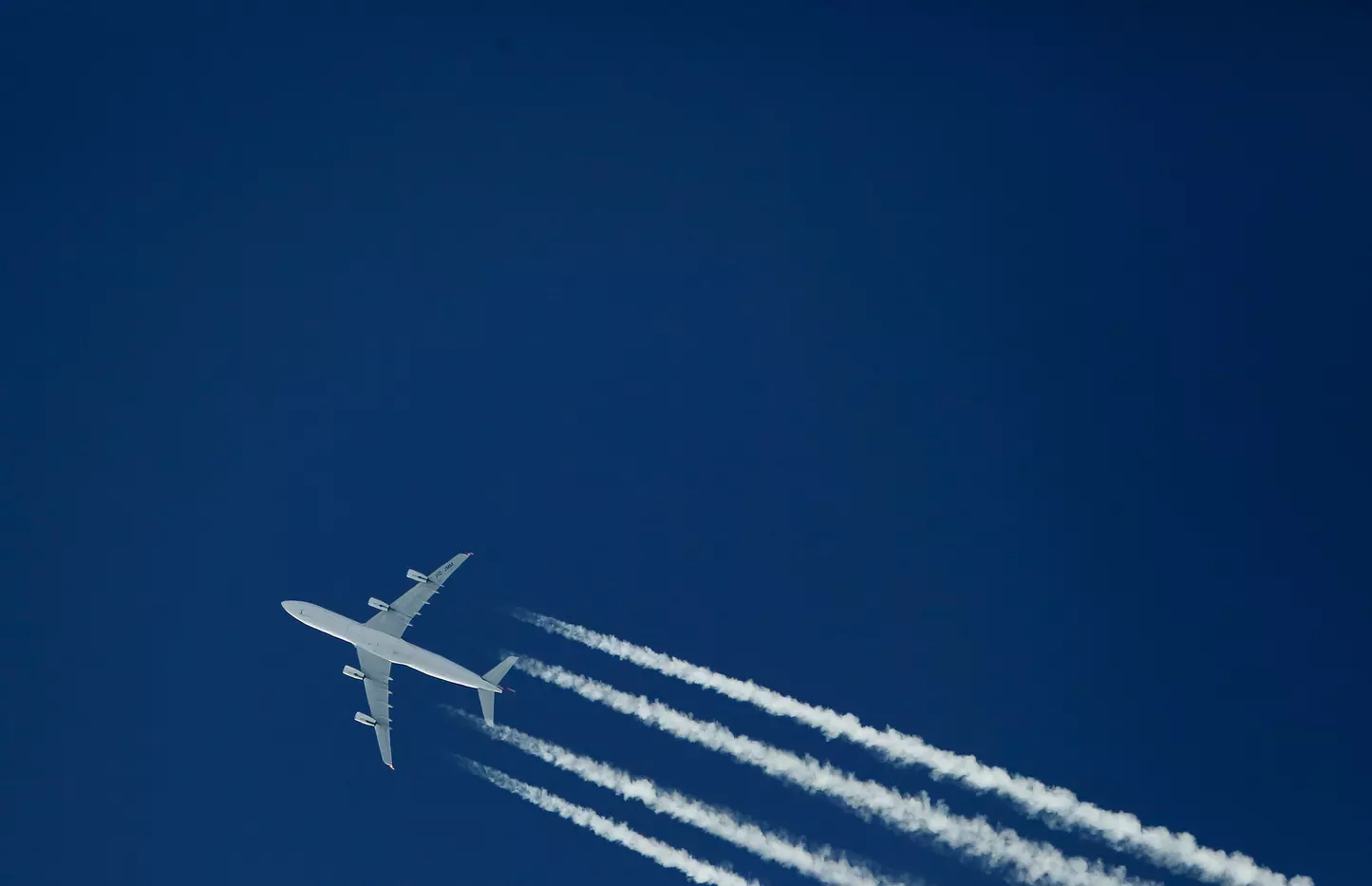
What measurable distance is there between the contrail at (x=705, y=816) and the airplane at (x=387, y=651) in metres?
3.18

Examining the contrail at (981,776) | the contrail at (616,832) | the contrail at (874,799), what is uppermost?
the contrail at (981,776)

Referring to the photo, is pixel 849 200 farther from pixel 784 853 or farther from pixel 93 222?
pixel 93 222

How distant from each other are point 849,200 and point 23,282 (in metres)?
56.1

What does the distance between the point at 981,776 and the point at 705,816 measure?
50.9 feet

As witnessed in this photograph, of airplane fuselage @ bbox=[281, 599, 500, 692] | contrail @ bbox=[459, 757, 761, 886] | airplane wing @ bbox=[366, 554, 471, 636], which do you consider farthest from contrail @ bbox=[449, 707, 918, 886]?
airplane wing @ bbox=[366, 554, 471, 636]

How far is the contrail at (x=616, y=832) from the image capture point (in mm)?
57156

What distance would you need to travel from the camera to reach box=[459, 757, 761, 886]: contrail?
5716cm

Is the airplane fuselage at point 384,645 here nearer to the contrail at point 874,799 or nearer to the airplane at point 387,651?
the airplane at point 387,651

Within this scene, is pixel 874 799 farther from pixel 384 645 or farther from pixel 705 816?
pixel 384 645

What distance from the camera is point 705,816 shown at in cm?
5812

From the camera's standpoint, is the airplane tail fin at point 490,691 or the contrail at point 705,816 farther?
the airplane tail fin at point 490,691

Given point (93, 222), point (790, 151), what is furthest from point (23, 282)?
point (790, 151)

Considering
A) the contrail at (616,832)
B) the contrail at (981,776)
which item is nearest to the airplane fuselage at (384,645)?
the contrail at (981,776)

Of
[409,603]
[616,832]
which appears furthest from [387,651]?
[616,832]
